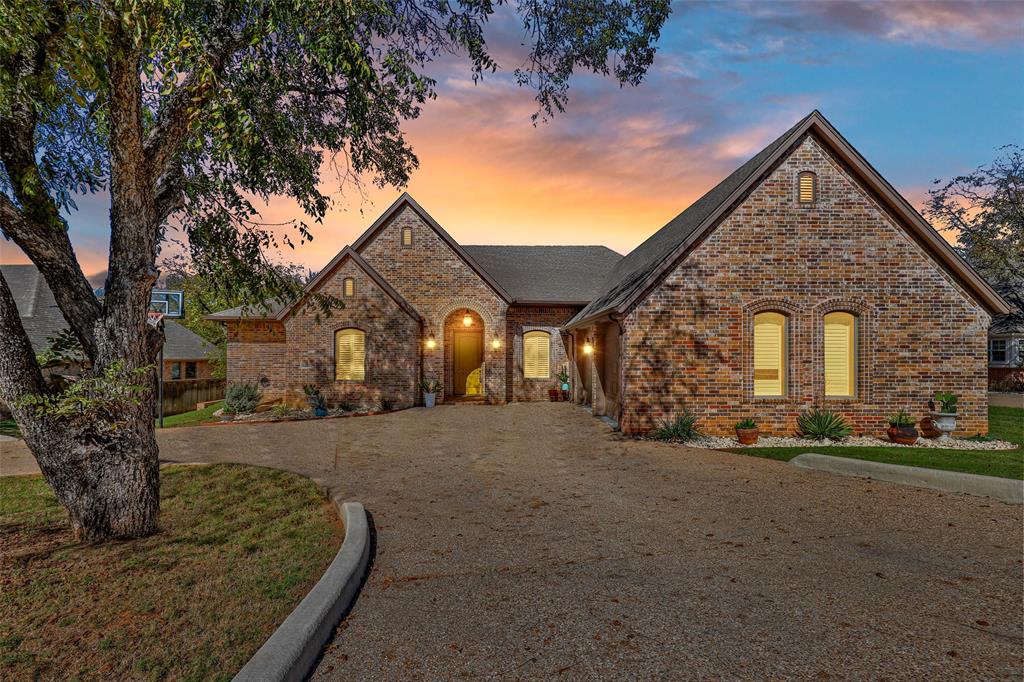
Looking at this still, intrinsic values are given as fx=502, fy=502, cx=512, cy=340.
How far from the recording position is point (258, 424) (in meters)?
14.7

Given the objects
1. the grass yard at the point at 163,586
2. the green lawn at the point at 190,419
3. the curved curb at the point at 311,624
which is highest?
the curved curb at the point at 311,624

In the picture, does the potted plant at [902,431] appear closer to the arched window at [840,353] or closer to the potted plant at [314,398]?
the arched window at [840,353]

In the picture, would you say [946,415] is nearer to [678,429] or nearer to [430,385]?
[678,429]

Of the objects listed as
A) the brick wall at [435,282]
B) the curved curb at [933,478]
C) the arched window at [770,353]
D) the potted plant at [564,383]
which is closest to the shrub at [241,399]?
the brick wall at [435,282]

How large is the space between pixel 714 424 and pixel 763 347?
2.22m

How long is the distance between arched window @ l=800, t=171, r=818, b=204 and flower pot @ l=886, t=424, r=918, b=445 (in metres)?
5.49

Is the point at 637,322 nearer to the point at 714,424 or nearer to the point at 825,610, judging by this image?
the point at 714,424

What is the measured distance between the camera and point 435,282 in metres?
19.9

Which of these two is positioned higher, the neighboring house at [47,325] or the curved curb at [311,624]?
the neighboring house at [47,325]


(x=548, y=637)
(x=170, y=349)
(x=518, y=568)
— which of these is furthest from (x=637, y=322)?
(x=170, y=349)

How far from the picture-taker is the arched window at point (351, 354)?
59.0ft

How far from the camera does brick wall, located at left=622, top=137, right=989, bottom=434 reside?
1163 cm

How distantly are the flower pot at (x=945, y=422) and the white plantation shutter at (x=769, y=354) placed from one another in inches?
131

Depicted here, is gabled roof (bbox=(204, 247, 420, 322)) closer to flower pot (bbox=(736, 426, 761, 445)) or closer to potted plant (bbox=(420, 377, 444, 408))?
potted plant (bbox=(420, 377, 444, 408))
